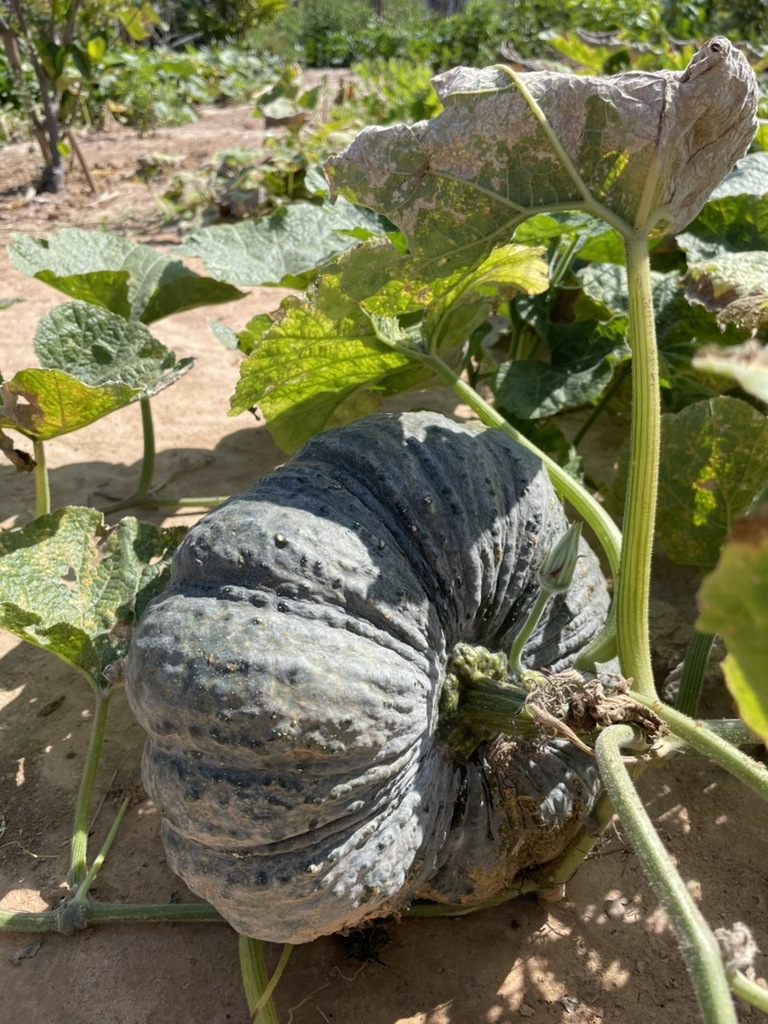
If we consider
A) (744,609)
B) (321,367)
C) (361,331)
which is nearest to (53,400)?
(321,367)

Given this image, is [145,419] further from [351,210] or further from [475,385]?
[475,385]

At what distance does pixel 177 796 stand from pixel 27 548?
2.74 feet

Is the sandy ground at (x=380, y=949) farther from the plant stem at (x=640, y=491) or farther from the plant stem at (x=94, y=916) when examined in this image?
the plant stem at (x=640, y=491)

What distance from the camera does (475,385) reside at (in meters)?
3.17

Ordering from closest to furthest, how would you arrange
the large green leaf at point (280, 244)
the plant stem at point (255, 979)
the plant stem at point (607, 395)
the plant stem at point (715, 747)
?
the plant stem at point (715, 747) < the plant stem at point (255, 979) < the large green leaf at point (280, 244) < the plant stem at point (607, 395)

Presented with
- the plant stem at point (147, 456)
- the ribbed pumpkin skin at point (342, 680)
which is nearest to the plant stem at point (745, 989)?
the ribbed pumpkin skin at point (342, 680)

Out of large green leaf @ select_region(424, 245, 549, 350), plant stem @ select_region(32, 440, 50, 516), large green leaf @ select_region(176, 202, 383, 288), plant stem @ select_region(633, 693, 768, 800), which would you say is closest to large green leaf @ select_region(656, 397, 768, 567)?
large green leaf @ select_region(424, 245, 549, 350)

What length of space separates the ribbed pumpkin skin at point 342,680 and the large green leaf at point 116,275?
4.03ft

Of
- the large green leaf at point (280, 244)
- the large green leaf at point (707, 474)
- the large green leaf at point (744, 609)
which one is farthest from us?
the large green leaf at point (280, 244)

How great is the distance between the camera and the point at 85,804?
5.50ft

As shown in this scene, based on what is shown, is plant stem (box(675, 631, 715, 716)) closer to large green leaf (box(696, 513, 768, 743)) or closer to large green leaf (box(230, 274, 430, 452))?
large green leaf (box(230, 274, 430, 452))

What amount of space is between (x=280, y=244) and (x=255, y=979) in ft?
6.42

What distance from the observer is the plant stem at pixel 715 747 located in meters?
1.25

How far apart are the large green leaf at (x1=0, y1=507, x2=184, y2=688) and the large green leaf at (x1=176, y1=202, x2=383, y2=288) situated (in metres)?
0.83
